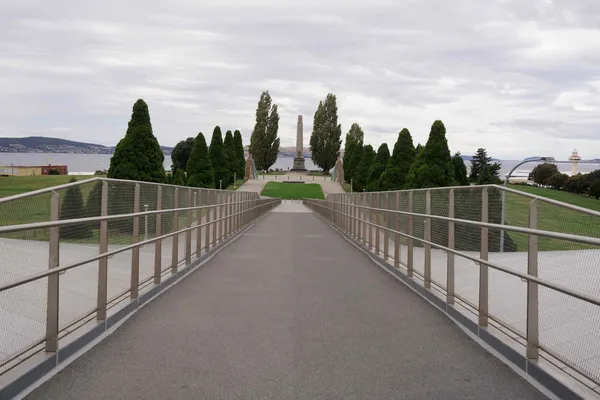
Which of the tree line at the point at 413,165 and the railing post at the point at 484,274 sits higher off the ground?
the tree line at the point at 413,165

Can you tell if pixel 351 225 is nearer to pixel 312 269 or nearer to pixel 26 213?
pixel 312 269

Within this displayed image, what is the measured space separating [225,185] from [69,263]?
70.8 meters

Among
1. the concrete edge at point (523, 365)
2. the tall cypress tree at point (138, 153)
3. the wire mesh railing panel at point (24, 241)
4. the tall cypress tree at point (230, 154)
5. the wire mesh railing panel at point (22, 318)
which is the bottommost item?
the concrete edge at point (523, 365)

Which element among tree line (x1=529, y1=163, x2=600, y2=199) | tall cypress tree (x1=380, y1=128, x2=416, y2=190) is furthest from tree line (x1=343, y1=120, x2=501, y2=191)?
tree line (x1=529, y1=163, x2=600, y2=199)

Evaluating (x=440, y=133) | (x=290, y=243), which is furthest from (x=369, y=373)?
(x=440, y=133)

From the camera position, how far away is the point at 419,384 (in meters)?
4.91

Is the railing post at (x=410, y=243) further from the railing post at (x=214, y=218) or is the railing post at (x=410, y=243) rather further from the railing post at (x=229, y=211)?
the railing post at (x=229, y=211)

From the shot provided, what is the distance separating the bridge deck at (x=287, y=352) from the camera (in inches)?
186

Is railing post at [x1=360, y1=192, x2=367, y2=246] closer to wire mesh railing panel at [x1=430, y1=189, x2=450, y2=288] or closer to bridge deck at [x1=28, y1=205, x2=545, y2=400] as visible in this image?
bridge deck at [x1=28, y1=205, x2=545, y2=400]

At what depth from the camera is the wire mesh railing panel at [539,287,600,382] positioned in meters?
4.41

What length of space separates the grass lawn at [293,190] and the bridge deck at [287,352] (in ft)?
239

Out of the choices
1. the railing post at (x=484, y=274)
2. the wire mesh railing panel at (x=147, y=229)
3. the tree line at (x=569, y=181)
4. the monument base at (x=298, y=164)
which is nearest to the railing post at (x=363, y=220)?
the wire mesh railing panel at (x=147, y=229)

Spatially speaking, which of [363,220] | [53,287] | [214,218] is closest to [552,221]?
[53,287]

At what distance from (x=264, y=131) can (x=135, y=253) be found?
112 metres
